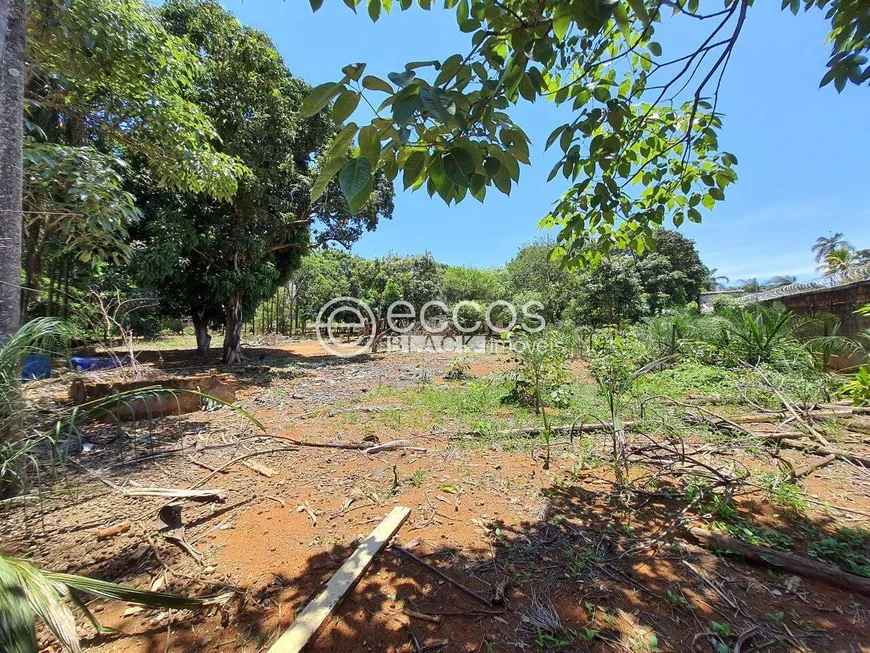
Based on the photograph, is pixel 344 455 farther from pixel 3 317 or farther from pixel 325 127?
pixel 325 127

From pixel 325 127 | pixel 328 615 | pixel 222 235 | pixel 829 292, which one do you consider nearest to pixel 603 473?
pixel 328 615

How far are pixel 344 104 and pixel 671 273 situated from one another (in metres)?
18.7

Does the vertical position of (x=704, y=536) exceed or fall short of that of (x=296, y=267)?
it falls short

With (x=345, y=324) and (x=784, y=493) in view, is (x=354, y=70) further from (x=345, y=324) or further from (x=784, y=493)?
(x=345, y=324)

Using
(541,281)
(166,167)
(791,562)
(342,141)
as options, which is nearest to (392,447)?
(791,562)

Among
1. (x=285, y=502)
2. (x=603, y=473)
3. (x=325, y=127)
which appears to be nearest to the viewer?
(x=285, y=502)

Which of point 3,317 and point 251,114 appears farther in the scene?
Answer: point 251,114

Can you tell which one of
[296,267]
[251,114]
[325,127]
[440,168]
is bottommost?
[440,168]

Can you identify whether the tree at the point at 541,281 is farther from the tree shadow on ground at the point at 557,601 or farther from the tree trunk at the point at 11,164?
the tree trunk at the point at 11,164

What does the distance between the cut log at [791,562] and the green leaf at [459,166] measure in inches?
93.3

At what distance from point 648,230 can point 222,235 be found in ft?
30.3

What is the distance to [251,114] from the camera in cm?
745

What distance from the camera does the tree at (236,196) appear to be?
7.11 metres

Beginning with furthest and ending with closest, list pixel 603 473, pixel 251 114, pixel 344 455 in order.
Answer: pixel 251 114, pixel 344 455, pixel 603 473
